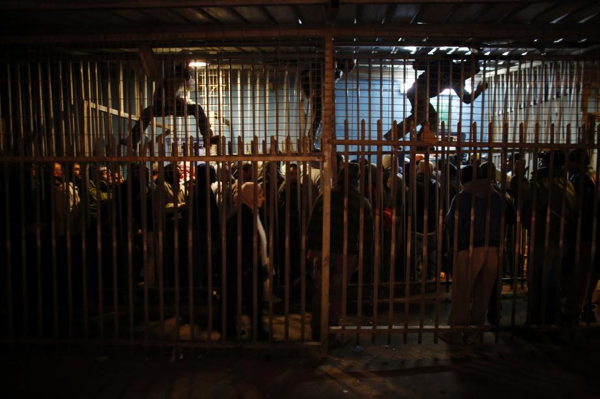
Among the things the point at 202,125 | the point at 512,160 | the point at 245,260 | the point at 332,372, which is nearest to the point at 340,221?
the point at 245,260

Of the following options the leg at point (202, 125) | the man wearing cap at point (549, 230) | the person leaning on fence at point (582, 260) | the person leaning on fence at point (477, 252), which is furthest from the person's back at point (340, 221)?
the person leaning on fence at point (582, 260)

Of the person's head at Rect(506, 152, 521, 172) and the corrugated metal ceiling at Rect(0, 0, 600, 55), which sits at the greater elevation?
the corrugated metal ceiling at Rect(0, 0, 600, 55)

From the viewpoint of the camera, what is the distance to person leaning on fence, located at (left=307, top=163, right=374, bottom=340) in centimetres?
506

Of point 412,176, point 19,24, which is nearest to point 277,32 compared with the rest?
point 412,176

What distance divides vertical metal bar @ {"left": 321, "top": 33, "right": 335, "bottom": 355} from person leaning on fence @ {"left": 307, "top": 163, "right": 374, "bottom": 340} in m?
0.22

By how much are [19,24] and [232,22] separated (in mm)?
2369

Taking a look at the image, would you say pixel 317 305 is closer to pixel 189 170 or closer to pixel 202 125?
pixel 189 170

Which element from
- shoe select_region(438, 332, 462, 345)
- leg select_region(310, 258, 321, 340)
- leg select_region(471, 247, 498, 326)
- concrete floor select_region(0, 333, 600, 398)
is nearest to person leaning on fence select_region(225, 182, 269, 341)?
concrete floor select_region(0, 333, 600, 398)

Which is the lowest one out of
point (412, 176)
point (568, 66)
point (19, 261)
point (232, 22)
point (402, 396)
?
point (402, 396)

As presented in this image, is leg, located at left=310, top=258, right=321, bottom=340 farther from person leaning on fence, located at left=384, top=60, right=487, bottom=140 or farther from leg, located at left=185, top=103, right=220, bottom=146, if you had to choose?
leg, located at left=185, top=103, right=220, bottom=146

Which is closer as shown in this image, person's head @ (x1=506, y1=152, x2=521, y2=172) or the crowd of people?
the crowd of people

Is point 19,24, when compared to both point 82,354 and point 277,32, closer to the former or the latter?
point 277,32

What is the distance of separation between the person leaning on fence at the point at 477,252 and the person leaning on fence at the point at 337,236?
1.03 meters

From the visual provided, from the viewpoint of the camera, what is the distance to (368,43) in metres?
5.17
